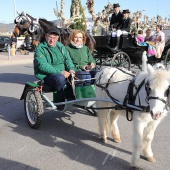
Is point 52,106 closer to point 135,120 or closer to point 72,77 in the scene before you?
point 72,77

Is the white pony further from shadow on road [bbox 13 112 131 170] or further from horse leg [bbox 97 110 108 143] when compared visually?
shadow on road [bbox 13 112 131 170]

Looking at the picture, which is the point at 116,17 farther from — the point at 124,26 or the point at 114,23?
the point at 124,26

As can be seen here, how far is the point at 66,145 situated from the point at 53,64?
1.59 meters

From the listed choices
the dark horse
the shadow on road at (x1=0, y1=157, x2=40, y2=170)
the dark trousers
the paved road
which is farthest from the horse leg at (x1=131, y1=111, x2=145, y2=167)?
the dark horse

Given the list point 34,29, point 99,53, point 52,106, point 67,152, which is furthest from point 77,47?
point 99,53

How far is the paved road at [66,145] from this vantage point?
3.62 m

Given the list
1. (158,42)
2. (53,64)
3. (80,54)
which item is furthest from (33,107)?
(158,42)

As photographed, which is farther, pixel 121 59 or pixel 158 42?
pixel 158 42

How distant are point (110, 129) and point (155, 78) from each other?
1.80 m

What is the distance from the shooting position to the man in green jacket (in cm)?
471

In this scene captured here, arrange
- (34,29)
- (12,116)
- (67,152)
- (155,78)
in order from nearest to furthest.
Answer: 1. (155,78)
2. (67,152)
3. (12,116)
4. (34,29)

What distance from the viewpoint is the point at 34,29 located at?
9.37 m

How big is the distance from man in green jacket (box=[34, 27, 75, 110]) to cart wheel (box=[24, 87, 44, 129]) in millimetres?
321

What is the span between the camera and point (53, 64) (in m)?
5.04
